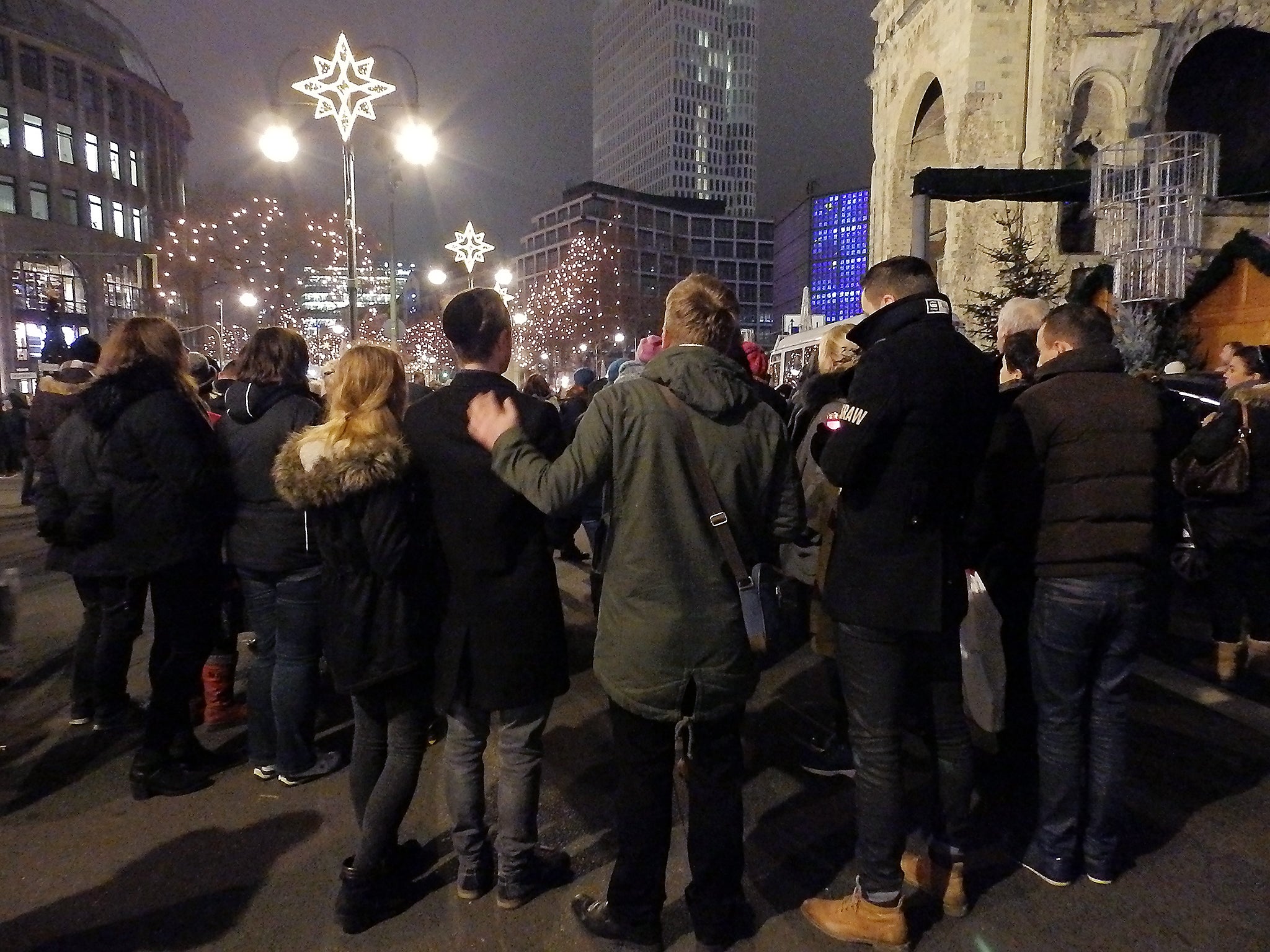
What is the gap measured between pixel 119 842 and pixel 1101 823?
13.2 ft

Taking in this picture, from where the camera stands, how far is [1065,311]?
10.5 feet

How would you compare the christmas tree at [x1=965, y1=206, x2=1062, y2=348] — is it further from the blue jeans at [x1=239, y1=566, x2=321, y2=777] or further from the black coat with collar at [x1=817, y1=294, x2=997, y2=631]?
the blue jeans at [x1=239, y1=566, x2=321, y2=777]

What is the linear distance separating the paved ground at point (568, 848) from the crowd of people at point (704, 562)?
0.14 metres

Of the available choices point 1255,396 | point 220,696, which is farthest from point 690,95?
point 220,696

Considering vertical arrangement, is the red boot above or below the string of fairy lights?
below

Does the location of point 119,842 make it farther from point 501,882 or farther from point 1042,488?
point 1042,488

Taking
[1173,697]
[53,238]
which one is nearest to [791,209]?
[53,238]

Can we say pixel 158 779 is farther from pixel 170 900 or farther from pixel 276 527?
pixel 276 527

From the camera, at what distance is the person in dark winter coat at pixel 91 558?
4293 millimetres

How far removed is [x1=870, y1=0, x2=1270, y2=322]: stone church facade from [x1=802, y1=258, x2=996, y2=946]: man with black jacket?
728 inches

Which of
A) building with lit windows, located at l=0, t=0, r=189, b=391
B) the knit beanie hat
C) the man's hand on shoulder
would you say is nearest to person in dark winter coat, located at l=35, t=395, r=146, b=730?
the knit beanie hat

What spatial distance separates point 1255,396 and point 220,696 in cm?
658

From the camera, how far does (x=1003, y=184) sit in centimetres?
1486

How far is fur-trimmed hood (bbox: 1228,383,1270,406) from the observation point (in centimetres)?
507
